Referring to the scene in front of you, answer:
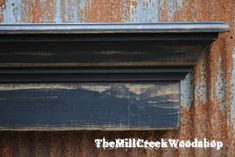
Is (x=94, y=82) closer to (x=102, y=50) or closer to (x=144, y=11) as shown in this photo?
(x=102, y=50)

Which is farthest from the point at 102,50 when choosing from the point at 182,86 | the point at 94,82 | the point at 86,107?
the point at 182,86

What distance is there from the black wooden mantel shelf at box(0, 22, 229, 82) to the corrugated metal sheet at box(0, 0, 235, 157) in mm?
253

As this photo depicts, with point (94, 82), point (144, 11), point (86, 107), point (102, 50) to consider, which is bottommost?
point (86, 107)

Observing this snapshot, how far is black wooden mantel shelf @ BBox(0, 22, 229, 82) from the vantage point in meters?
1.96

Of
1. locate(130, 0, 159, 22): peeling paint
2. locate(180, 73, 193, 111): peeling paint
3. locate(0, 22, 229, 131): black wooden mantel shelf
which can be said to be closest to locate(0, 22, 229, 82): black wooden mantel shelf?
locate(0, 22, 229, 131): black wooden mantel shelf

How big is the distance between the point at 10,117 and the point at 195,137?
2.93ft

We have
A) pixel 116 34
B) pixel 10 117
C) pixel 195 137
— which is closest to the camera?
pixel 116 34

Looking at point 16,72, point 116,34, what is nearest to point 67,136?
point 16,72

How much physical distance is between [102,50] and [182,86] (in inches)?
19.0

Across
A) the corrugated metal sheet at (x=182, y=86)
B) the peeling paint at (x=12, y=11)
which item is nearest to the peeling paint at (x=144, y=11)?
the corrugated metal sheet at (x=182, y=86)

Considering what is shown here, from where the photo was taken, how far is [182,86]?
2264mm

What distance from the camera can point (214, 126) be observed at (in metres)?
2.26

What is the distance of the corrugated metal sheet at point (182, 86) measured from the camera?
2258 millimetres

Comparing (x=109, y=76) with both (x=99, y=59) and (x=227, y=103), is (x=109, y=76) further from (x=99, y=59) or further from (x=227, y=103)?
(x=227, y=103)
